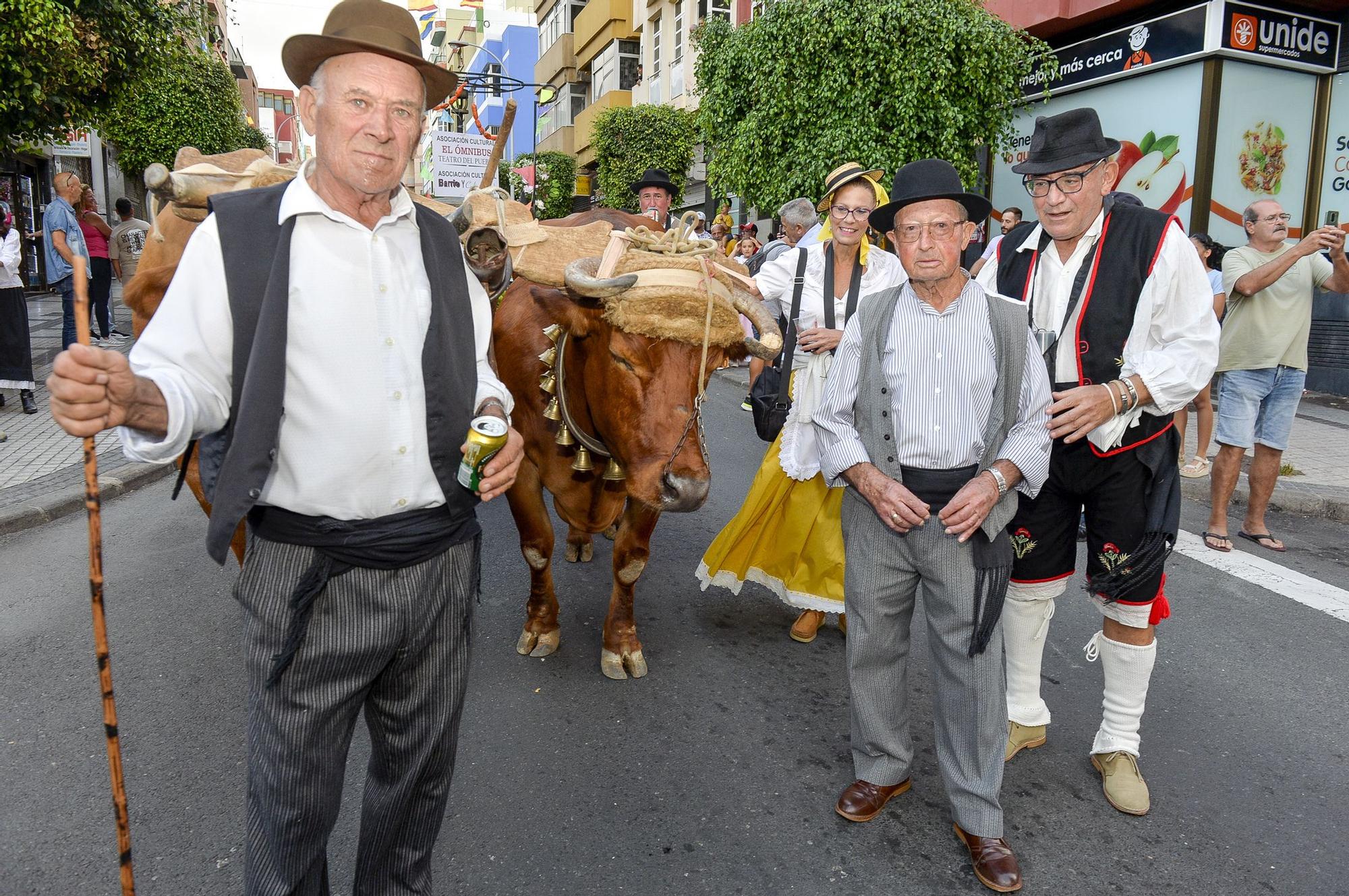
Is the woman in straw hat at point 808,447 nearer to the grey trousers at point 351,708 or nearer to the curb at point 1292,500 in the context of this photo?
the grey trousers at point 351,708

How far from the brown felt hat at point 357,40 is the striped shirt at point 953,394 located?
163 cm

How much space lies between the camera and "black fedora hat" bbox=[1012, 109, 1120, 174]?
10.4ft

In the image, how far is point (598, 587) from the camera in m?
5.46

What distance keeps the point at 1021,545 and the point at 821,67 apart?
39.9ft

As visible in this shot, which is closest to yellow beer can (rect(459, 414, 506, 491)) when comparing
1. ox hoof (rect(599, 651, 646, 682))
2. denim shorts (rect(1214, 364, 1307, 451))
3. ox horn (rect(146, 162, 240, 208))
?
ox horn (rect(146, 162, 240, 208))

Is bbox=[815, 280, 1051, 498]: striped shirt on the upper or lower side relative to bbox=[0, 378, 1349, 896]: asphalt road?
upper

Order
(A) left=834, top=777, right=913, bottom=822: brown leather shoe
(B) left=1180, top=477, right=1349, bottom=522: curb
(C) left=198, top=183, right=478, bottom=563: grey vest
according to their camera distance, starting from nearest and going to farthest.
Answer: (C) left=198, top=183, right=478, bottom=563: grey vest, (A) left=834, top=777, right=913, bottom=822: brown leather shoe, (B) left=1180, top=477, right=1349, bottom=522: curb

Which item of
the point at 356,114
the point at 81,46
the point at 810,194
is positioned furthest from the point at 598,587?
the point at 810,194

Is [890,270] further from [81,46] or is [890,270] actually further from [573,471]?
[81,46]

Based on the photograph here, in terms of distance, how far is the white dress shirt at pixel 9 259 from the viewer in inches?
346

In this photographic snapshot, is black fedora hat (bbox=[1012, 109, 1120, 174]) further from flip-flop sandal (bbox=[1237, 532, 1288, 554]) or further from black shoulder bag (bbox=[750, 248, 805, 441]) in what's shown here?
flip-flop sandal (bbox=[1237, 532, 1288, 554])

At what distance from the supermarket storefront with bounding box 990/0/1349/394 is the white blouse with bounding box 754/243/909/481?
1069 centimetres

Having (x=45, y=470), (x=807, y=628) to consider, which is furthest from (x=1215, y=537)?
(x=45, y=470)

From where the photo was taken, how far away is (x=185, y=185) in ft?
11.9
